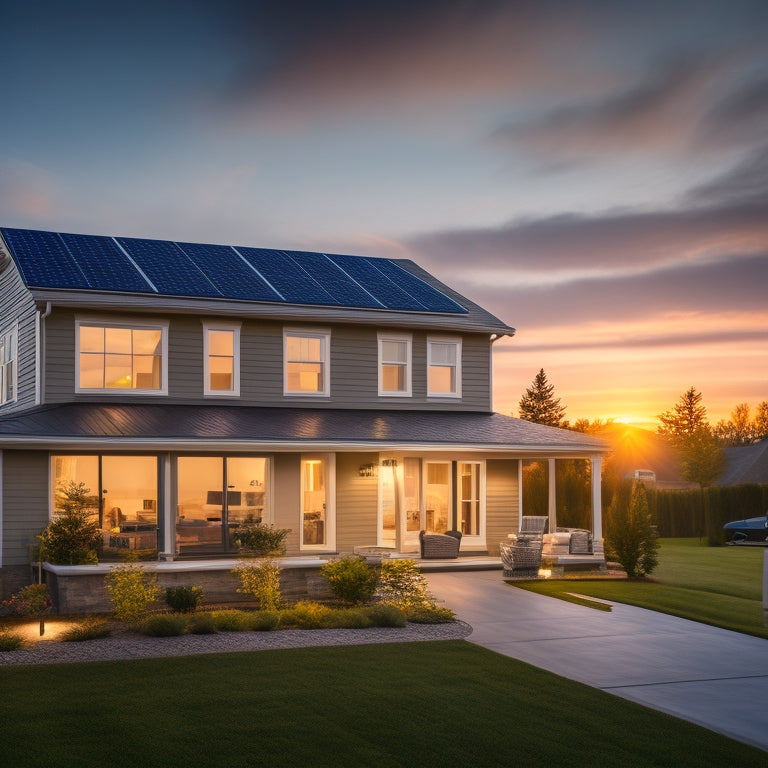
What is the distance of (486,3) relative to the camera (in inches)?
662

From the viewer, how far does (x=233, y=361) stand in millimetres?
21875

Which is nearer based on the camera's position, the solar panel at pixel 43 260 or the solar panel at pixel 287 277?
the solar panel at pixel 43 260

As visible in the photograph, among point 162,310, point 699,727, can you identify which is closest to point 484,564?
→ point 162,310

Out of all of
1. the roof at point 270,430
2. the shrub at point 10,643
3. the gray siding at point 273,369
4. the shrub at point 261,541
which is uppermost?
the gray siding at point 273,369

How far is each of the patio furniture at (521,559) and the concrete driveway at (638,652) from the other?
1.88 meters

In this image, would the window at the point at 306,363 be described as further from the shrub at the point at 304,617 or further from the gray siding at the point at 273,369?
the shrub at the point at 304,617

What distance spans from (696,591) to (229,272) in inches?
523

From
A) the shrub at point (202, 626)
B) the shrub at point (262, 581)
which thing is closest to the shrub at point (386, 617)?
the shrub at point (262, 581)

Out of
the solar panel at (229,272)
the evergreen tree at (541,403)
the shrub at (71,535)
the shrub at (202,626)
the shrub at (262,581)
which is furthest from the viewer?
the evergreen tree at (541,403)

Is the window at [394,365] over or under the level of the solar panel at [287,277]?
under

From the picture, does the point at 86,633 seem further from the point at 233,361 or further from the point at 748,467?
the point at 748,467

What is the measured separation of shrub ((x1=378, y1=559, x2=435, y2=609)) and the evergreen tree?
52.9 metres

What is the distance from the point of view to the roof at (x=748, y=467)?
50688mm

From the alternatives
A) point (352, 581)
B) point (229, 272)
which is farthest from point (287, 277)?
point (352, 581)
